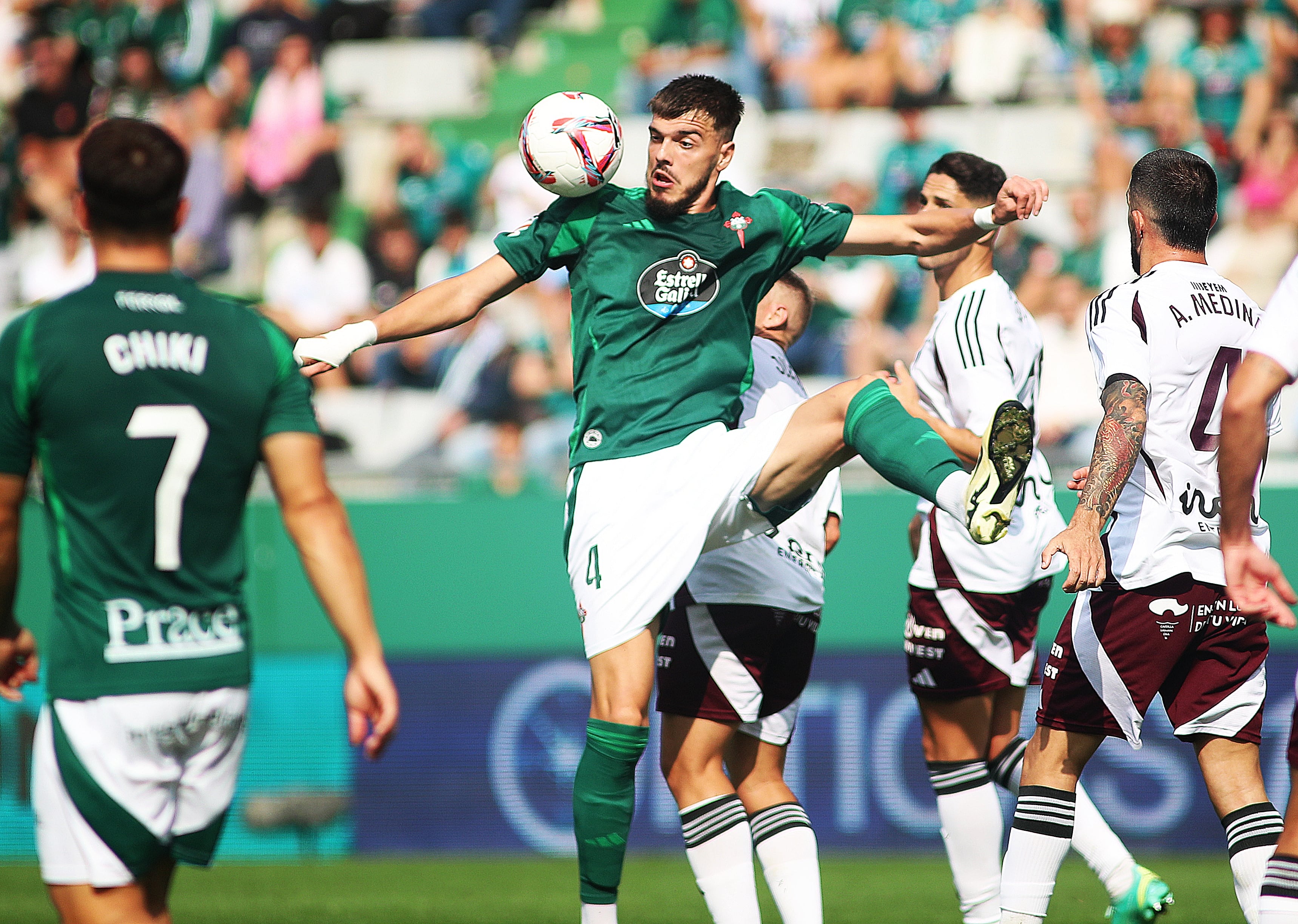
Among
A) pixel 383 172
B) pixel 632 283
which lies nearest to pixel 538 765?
pixel 632 283

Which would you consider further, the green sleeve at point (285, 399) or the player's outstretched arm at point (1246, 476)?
the green sleeve at point (285, 399)

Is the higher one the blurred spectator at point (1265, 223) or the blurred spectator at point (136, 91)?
the blurred spectator at point (136, 91)

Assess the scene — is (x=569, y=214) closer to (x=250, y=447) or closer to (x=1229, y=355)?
(x=250, y=447)

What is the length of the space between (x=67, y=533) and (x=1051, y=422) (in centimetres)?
808

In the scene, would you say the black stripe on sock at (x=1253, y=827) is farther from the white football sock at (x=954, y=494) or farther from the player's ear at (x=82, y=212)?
the player's ear at (x=82, y=212)

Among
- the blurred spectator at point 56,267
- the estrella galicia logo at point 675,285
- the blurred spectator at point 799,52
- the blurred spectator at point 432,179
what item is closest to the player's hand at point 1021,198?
the estrella galicia logo at point 675,285

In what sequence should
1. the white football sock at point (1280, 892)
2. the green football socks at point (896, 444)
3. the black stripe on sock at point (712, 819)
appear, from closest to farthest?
the white football sock at point (1280, 892) → the green football socks at point (896, 444) → the black stripe on sock at point (712, 819)

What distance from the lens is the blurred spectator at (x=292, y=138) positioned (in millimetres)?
14883

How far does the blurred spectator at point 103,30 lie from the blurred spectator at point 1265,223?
12.2 metres

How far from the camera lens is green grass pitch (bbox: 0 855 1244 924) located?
737cm

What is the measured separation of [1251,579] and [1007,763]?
2773 millimetres

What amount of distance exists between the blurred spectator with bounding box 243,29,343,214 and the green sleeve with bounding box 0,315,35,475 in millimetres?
11750

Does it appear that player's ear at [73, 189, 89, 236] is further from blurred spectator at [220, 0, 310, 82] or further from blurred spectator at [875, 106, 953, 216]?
blurred spectator at [220, 0, 310, 82]

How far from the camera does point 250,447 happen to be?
369cm
